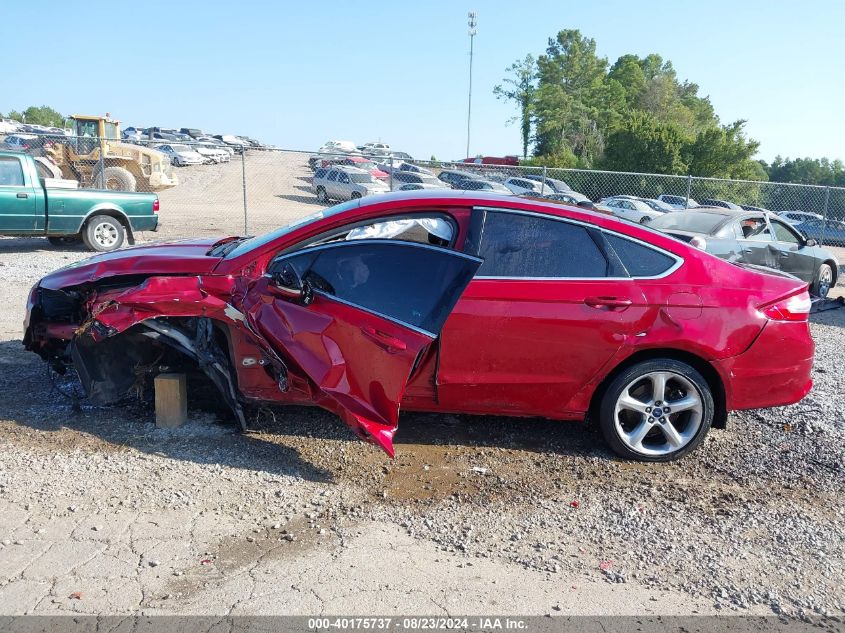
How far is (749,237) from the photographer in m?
10.6

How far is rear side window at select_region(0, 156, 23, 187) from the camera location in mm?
11812

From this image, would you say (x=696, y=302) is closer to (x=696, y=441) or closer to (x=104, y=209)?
(x=696, y=441)

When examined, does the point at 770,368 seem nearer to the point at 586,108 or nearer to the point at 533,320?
the point at 533,320

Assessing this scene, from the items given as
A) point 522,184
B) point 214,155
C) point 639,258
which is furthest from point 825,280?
point 214,155

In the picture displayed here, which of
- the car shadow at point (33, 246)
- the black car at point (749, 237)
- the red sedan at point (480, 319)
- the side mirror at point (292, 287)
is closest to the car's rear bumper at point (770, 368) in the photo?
the red sedan at point (480, 319)

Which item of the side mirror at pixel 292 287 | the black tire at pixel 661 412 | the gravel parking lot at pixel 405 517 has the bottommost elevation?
the gravel parking lot at pixel 405 517

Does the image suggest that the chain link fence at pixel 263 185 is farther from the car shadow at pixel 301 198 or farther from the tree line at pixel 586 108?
the tree line at pixel 586 108

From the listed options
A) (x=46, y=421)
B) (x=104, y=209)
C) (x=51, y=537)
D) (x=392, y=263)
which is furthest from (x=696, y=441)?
(x=104, y=209)

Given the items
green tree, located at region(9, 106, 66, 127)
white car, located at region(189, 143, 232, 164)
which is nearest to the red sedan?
white car, located at region(189, 143, 232, 164)

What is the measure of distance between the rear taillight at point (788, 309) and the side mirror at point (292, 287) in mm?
2866

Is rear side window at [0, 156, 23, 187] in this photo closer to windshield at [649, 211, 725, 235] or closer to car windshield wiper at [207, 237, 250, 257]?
car windshield wiper at [207, 237, 250, 257]

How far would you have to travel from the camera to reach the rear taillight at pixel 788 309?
4664 millimetres

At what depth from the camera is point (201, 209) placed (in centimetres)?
2362

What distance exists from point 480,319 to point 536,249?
0.60 metres
